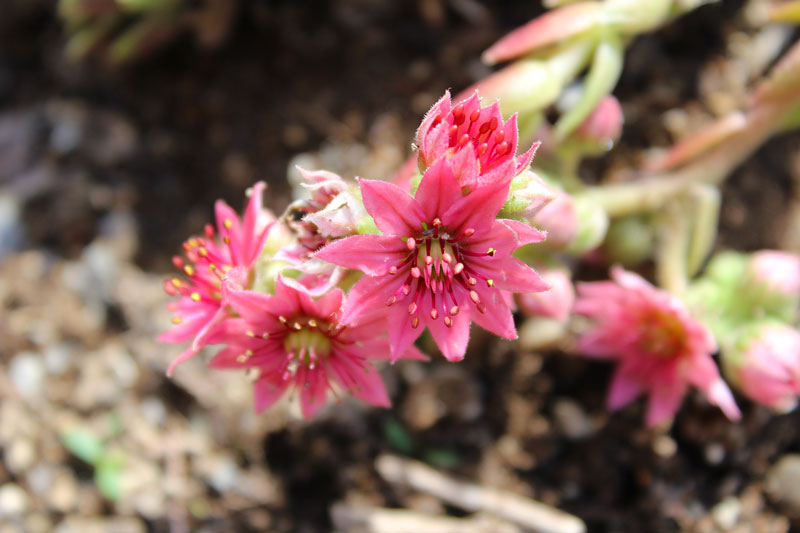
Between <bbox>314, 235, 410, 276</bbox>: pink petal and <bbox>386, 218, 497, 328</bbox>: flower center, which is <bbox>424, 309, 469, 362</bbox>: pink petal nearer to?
<bbox>386, 218, 497, 328</bbox>: flower center

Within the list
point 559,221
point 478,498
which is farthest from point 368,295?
point 478,498

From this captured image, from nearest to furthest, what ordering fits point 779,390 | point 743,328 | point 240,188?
1. point 779,390
2. point 743,328
3. point 240,188

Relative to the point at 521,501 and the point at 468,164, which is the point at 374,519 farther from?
the point at 468,164

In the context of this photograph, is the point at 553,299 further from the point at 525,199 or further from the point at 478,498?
the point at 478,498

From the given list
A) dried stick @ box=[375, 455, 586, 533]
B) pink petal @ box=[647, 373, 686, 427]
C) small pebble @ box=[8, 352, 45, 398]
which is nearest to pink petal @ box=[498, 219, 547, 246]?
pink petal @ box=[647, 373, 686, 427]

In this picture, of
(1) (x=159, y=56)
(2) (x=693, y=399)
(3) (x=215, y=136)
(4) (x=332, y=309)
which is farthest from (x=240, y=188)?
(2) (x=693, y=399)

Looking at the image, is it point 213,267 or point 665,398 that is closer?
point 213,267
